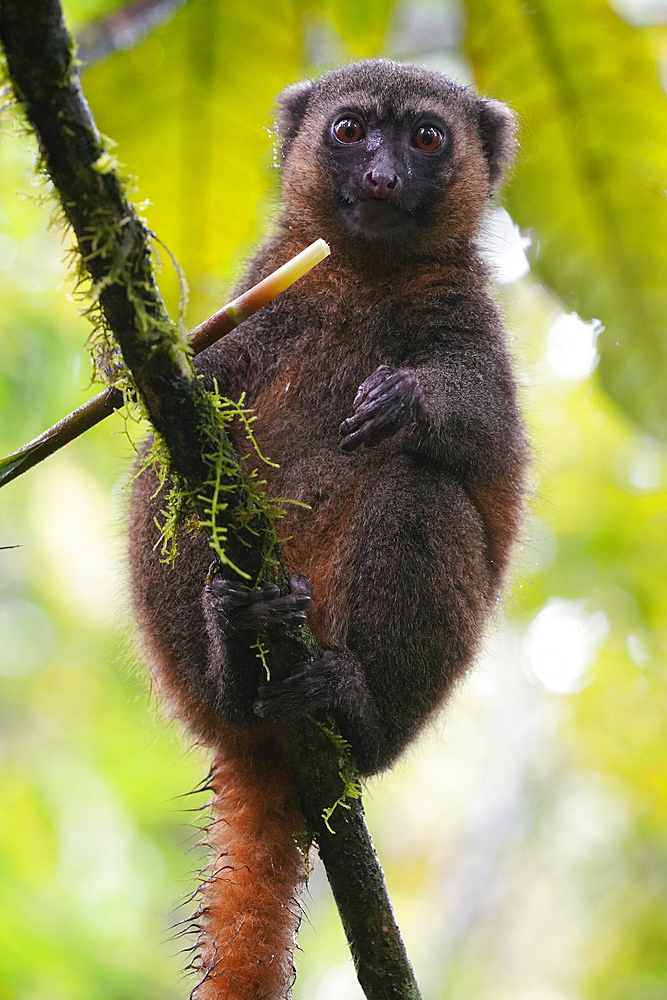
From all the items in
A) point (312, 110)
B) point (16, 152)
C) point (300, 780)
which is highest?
point (16, 152)

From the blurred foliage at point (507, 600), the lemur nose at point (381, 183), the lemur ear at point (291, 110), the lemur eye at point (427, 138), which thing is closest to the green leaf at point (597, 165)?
the blurred foliage at point (507, 600)

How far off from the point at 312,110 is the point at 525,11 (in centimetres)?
198

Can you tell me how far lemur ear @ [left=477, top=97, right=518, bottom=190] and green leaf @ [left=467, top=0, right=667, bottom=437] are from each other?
5.55 ft

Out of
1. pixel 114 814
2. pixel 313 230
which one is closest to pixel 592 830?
pixel 114 814

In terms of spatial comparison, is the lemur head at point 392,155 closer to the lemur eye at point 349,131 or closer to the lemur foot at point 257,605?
the lemur eye at point 349,131

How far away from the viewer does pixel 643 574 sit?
6453 mm

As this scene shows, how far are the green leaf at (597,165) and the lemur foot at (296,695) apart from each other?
4.04 ft

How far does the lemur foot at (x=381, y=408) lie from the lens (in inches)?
127

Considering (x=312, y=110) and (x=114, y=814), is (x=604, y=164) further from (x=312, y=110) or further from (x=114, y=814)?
(x=114, y=814)

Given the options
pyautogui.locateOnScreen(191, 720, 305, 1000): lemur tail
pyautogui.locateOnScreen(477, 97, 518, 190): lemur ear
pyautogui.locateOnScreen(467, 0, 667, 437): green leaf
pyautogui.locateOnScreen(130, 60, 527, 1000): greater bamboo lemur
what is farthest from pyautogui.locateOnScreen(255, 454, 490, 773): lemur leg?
pyautogui.locateOnScreen(477, 97, 518, 190): lemur ear

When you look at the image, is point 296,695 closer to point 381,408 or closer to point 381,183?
point 381,408

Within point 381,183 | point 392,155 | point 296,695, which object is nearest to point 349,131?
point 392,155

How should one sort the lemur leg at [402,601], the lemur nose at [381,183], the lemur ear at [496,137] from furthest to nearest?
the lemur ear at [496,137], the lemur nose at [381,183], the lemur leg at [402,601]

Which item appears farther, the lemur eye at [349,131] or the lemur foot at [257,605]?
the lemur eye at [349,131]
